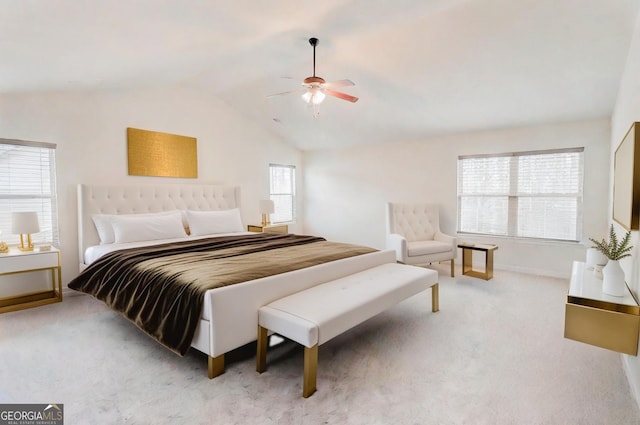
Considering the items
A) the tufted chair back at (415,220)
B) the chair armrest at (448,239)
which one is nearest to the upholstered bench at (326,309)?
the chair armrest at (448,239)

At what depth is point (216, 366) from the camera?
2.15 metres

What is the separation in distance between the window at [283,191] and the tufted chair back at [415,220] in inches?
96.0

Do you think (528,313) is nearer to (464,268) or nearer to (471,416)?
(464,268)

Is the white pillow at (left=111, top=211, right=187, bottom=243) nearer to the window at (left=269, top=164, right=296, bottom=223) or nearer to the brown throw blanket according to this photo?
the brown throw blanket

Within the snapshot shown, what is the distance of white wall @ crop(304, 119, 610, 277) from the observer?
4234mm

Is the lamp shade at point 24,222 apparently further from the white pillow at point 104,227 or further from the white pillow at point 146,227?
the white pillow at point 146,227

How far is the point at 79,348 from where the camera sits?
2.56 m

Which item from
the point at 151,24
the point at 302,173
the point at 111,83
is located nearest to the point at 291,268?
the point at 151,24

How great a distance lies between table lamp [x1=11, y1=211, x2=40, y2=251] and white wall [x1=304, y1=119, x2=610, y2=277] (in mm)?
4485

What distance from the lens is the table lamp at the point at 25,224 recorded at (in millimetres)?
3307

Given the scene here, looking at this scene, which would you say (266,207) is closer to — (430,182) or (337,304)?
(430,182)
